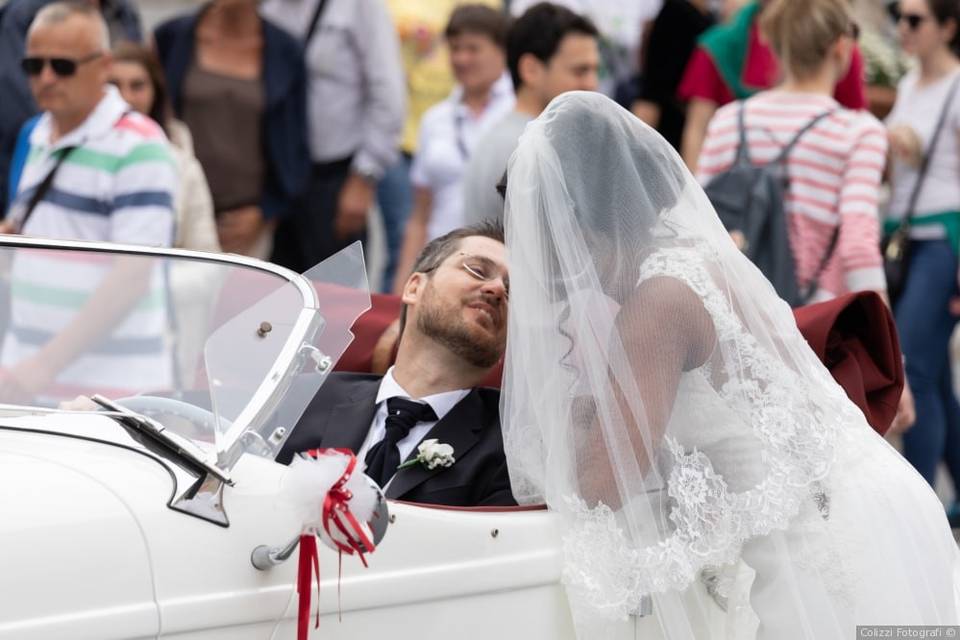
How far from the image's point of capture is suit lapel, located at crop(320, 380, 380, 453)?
154 inches

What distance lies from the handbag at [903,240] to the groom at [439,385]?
237 centimetres

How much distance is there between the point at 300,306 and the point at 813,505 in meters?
1.10

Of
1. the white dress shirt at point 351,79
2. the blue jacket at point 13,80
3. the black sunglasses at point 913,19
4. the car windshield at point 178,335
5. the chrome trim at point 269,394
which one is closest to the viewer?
the chrome trim at point 269,394

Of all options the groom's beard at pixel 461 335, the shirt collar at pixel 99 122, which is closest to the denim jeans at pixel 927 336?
the groom's beard at pixel 461 335

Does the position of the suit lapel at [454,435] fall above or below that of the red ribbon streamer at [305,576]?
below

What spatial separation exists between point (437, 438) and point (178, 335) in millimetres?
1175

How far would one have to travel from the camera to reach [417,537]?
9.91ft

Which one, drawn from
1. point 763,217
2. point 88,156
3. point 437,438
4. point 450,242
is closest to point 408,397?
point 437,438

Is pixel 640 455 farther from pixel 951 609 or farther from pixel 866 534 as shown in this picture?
pixel 951 609

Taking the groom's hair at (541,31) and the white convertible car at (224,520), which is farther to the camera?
the groom's hair at (541,31)

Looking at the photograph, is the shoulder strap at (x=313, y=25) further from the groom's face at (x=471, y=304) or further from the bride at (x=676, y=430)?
the bride at (x=676, y=430)

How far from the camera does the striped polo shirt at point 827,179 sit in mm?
5172

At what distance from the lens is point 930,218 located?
6.02 meters

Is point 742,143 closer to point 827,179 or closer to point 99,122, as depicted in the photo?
point 827,179
